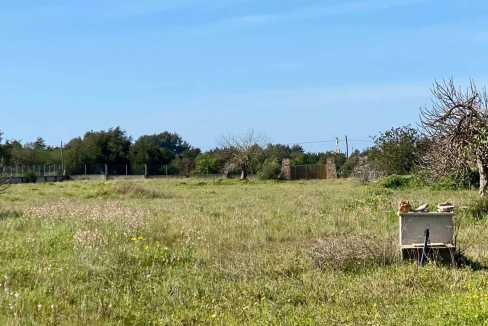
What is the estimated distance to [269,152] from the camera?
67.4 metres

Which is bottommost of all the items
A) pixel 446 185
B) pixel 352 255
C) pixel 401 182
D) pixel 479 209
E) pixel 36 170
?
pixel 352 255

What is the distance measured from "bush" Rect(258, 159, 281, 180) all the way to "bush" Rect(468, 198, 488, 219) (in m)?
39.0

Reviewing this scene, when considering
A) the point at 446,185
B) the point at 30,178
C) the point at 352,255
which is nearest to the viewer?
Result: the point at 352,255

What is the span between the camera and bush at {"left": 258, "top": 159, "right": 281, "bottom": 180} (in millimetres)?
54156

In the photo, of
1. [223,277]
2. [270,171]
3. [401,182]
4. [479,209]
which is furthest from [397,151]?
[223,277]

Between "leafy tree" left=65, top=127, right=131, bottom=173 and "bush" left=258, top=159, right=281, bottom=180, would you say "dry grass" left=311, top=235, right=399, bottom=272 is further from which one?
"leafy tree" left=65, top=127, right=131, bottom=173

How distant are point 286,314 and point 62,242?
5.11 metres

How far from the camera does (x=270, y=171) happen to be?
5422 cm

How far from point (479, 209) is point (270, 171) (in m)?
40.0

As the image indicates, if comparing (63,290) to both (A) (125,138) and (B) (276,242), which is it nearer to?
(B) (276,242)

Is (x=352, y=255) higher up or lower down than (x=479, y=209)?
lower down

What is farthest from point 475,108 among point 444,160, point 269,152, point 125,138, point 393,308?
point 125,138

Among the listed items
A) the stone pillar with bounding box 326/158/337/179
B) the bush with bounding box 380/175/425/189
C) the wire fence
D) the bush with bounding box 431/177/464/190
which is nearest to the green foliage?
the wire fence

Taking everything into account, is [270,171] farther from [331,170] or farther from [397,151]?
[397,151]
